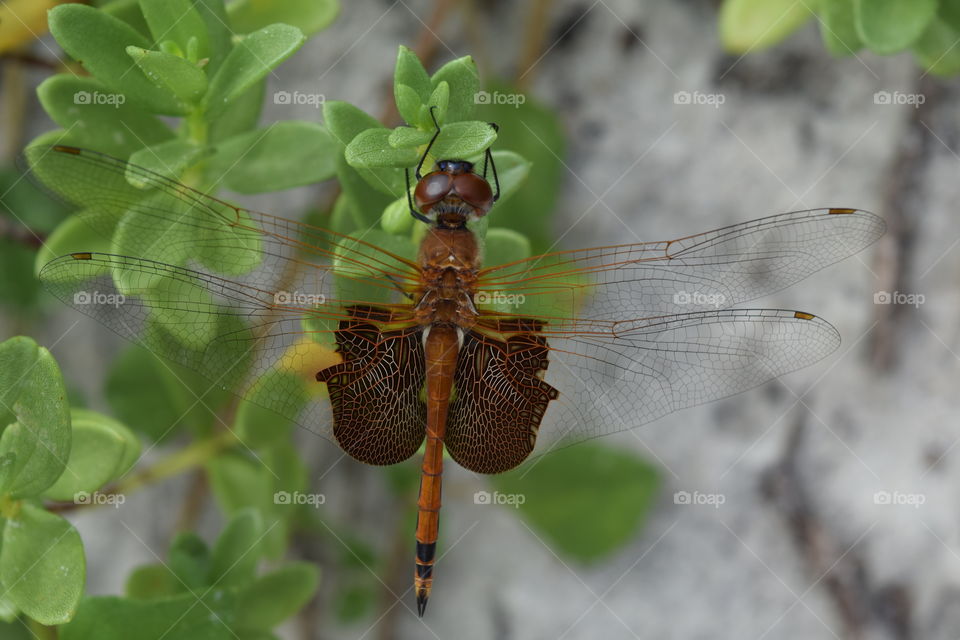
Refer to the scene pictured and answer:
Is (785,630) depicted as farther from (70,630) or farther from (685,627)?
(70,630)

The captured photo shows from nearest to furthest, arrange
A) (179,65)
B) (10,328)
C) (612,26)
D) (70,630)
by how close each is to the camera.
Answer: (179,65)
(70,630)
(10,328)
(612,26)

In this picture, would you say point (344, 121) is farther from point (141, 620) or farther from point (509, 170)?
point (141, 620)

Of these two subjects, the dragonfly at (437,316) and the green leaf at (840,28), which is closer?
the dragonfly at (437,316)

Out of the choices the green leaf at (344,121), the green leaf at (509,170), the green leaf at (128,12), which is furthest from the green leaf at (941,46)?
the green leaf at (128,12)

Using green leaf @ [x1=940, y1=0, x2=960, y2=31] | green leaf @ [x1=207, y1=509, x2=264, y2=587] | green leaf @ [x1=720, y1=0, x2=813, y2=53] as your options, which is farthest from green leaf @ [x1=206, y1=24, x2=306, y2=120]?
green leaf @ [x1=940, y1=0, x2=960, y2=31]

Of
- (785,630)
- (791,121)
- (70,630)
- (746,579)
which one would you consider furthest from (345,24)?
(785,630)

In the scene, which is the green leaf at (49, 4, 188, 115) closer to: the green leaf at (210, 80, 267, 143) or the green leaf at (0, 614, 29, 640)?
the green leaf at (210, 80, 267, 143)

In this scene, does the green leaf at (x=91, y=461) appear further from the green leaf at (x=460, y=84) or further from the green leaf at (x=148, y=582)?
the green leaf at (x=460, y=84)

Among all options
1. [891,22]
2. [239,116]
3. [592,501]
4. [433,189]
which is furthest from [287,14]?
[592,501]
